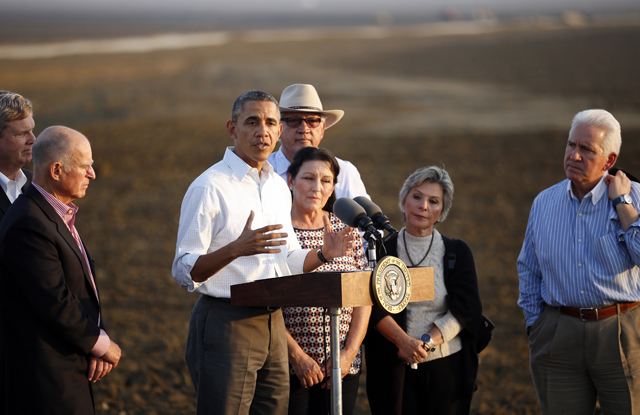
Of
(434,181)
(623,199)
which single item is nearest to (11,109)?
(434,181)

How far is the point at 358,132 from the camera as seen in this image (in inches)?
958

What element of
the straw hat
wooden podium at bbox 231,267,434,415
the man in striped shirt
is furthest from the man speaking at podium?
the man in striped shirt

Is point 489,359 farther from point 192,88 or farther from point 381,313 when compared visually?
point 192,88

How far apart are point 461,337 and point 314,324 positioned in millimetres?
911

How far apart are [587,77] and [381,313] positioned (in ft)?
103

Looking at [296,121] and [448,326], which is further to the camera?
[296,121]

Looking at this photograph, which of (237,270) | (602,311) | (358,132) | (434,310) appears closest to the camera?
(237,270)

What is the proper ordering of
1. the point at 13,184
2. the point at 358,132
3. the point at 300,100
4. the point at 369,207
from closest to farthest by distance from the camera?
the point at 369,207 → the point at 13,184 → the point at 300,100 → the point at 358,132

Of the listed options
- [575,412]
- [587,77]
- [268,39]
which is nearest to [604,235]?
[575,412]

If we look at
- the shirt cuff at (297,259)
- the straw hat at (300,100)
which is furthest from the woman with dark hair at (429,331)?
the straw hat at (300,100)

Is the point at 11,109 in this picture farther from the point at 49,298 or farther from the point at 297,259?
the point at 297,259

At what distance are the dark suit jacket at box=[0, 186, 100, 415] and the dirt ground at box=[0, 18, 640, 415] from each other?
7.69 ft

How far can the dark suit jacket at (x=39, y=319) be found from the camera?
2.77m

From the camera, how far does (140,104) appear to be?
2733 centimetres
